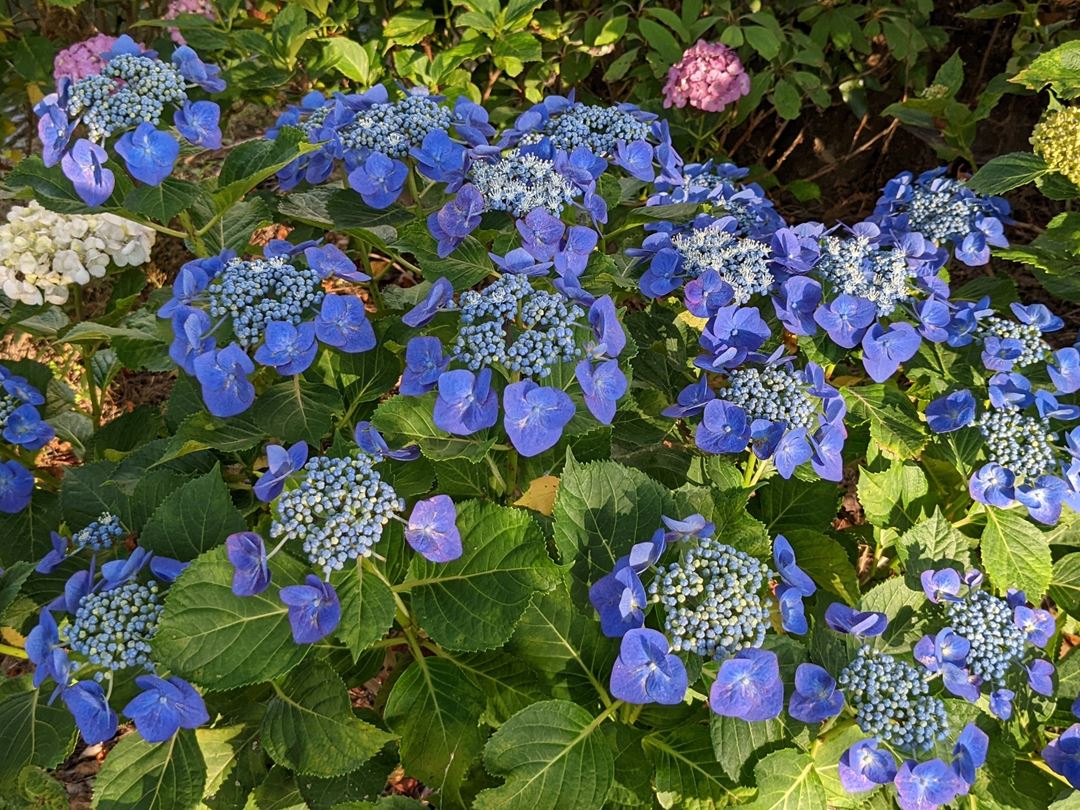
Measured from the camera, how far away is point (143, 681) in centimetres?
105

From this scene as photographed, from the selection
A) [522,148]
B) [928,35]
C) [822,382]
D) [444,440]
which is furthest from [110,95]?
[928,35]

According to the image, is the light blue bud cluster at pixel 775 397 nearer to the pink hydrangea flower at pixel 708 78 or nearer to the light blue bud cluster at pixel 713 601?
the light blue bud cluster at pixel 713 601

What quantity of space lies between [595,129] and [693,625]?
43.3 inches

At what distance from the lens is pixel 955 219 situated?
171 centimetres

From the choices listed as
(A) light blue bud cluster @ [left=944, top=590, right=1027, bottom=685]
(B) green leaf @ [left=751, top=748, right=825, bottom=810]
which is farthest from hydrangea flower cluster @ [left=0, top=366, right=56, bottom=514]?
(A) light blue bud cluster @ [left=944, top=590, right=1027, bottom=685]

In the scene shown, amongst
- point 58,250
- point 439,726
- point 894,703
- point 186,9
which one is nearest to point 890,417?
point 894,703

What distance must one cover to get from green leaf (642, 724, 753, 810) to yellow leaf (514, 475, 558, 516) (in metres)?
0.45

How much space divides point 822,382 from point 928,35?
241 cm

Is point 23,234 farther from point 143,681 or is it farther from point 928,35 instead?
point 928,35

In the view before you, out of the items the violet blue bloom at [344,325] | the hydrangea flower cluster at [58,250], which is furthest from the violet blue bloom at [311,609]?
the hydrangea flower cluster at [58,250]

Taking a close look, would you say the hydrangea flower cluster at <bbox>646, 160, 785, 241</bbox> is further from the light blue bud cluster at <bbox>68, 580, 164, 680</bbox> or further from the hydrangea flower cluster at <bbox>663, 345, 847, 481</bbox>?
the light blue bud cluster at <bbox>68, 580, 164, 680</bbox>

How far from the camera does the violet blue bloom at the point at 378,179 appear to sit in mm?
1495

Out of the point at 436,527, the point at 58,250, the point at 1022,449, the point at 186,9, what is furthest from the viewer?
the point at 186,9

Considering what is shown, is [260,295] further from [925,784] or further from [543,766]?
[925,784]
